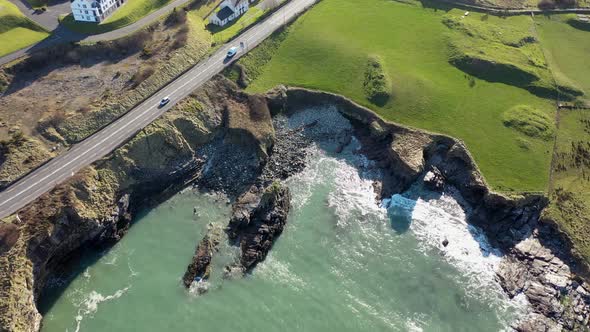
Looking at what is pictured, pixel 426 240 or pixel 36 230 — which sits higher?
pixel 36 230

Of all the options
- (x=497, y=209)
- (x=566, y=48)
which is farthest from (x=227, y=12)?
(x=566, y=48)

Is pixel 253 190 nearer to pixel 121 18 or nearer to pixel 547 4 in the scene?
pixel 121 18

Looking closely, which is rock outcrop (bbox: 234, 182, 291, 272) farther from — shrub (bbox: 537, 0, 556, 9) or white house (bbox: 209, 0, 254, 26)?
shrub (bbox: 537, 0, 556, 9)

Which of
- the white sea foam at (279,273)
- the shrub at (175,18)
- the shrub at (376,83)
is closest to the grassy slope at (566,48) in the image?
the shrub at (376,83)

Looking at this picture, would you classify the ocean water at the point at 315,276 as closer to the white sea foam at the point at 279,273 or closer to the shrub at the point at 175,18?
the white sea foam at the point at 279,273

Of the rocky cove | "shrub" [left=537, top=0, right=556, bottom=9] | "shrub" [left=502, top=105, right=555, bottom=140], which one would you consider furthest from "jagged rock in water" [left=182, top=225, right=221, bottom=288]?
"shrub" [left=537, top=0, right=556, bottom=9]

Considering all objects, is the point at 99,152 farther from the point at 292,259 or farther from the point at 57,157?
the point at 292,259

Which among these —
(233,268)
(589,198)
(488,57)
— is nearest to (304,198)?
(233,268)
